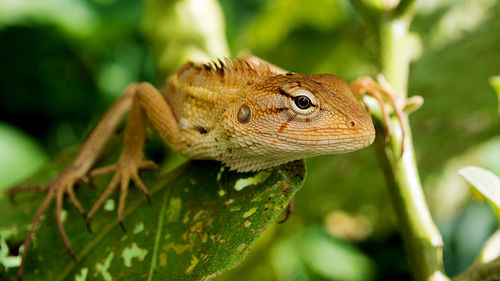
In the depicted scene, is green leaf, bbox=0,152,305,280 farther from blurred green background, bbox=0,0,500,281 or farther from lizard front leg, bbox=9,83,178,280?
blurred green background, bbox=0,0,500,281


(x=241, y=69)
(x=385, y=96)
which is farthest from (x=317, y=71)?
(x=385, y=96)

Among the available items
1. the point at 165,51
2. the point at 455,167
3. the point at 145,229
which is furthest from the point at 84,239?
the point at 455,167

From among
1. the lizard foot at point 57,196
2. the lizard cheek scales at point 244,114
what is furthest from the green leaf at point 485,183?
the lizard foot at point 57,196

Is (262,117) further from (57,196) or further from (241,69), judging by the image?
(57,196)

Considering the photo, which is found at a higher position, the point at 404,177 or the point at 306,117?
the point at 306,117

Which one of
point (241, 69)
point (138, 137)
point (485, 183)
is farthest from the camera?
point (138, 137)

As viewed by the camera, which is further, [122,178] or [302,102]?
[122,178]

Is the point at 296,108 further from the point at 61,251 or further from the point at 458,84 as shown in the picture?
the point at 458,84
